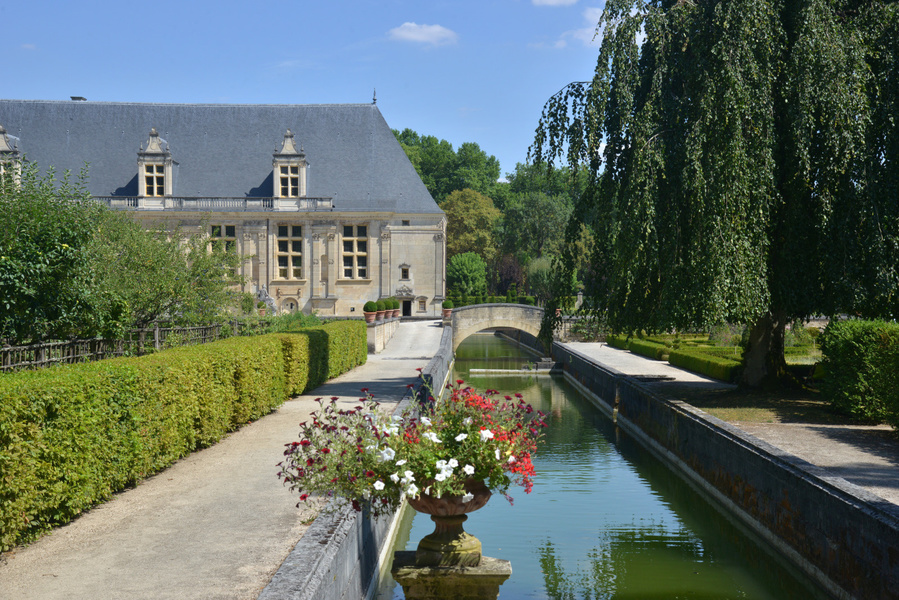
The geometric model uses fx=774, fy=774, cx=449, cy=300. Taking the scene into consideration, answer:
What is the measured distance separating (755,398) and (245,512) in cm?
981

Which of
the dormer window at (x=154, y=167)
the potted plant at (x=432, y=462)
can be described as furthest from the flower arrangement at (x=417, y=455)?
the dormer window at (x=154, y=167)

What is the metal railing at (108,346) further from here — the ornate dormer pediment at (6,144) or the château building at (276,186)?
the ornate dormer pediment at (6,144)

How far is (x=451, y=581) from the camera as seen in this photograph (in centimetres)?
570

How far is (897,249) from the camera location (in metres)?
11.3

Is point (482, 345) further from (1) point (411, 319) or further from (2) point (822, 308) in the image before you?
(2) point (822, 308)

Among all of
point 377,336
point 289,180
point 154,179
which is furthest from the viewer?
point 289,180

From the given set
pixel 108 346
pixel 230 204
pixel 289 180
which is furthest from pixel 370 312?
pixel 108 346

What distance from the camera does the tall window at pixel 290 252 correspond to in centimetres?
4312

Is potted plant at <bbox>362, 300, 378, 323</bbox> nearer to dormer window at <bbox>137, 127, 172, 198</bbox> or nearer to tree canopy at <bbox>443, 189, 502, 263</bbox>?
dormer window at <bbox>137, 127, 172, 198</bbox>

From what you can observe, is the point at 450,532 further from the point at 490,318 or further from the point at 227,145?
the point at 227,145

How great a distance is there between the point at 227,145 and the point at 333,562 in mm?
42101

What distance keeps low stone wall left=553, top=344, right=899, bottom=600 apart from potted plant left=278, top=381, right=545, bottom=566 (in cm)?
263

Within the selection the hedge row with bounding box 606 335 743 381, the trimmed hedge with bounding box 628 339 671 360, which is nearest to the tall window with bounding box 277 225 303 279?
the hedge row with bounding box 606 335 743 381

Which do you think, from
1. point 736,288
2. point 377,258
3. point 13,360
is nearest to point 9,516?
point 13,360
